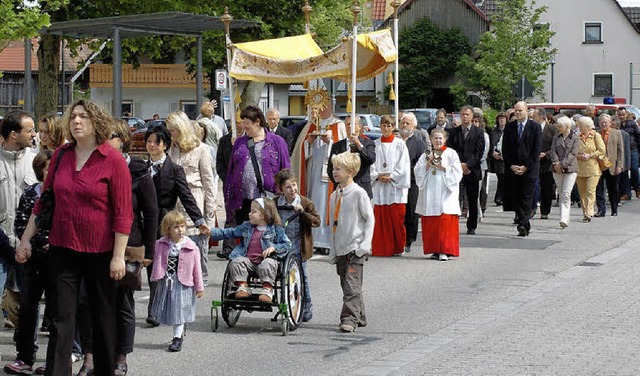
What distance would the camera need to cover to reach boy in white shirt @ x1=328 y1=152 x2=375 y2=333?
34.7ft

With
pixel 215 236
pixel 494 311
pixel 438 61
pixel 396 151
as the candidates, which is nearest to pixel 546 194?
pixel 396 151

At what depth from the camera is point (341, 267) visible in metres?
10.8

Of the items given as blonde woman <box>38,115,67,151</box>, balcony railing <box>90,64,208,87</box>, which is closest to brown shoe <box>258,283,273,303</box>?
blonde woman <box>38,115,67,151</box>

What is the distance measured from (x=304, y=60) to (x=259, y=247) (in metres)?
5.72

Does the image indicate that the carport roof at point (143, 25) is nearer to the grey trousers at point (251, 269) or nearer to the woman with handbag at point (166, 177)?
the woman with handbag at point (166, 177)

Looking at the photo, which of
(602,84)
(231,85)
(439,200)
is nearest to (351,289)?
(439,200)

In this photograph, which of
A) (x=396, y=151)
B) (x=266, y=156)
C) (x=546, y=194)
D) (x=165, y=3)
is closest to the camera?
(x=266, y=156)

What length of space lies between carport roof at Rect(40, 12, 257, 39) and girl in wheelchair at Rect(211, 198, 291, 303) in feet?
20.7

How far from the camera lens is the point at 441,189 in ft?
52.7

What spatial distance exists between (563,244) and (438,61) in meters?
59.0

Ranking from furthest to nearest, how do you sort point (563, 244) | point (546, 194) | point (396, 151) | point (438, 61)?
point (438, 61) → point (546, 194) → point (563, 244) → point (396, 151)

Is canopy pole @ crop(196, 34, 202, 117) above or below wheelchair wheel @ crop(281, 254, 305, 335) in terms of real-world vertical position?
above

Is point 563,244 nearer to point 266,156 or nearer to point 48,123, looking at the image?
point 266,156

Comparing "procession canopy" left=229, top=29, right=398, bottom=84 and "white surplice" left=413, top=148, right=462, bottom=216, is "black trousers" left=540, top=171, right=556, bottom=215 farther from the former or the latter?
"white surplice" left=413, top=148, right=462, bottom=216
